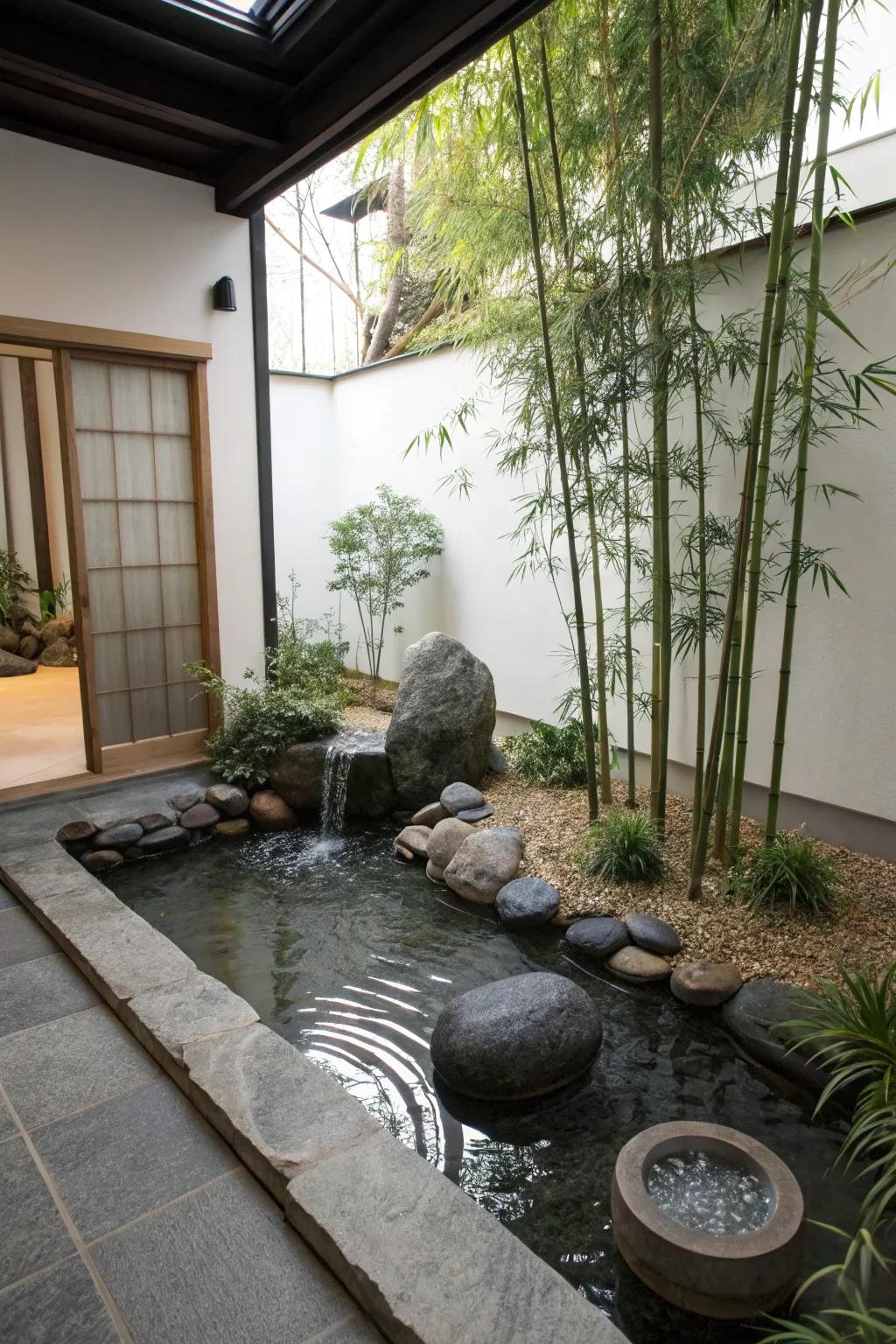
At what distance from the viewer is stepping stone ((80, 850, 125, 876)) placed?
156 inches

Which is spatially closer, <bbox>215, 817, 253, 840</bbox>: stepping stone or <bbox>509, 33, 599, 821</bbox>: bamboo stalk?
<bbox>509, 33, 599, 821</bbox>: bamboo stalk

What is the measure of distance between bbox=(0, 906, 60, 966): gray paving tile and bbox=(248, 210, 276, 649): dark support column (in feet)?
8.05

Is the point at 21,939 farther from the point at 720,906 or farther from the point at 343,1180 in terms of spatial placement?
the point at 720,906

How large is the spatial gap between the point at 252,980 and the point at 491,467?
3713 millimetres

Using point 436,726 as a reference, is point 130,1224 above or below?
below

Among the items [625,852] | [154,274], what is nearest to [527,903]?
[625,852]

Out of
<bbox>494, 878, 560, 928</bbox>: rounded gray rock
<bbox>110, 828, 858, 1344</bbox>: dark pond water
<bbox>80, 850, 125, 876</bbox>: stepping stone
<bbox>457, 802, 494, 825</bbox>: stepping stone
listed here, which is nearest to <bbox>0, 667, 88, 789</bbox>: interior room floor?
<bbox>80, 850, 125, 876</bbox>: stepping stone

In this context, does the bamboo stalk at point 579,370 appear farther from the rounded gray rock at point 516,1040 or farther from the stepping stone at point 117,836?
the stepping stone at point 117,836

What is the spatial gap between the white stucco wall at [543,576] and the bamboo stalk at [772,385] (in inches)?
24.7

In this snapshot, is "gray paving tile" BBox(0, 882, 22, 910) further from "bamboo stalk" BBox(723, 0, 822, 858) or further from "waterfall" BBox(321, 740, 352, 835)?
"bamboo stalk" BBox(723, 0, 822, 858)

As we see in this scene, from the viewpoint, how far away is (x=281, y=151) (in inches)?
161

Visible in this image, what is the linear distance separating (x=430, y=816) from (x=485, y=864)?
2.53 ft

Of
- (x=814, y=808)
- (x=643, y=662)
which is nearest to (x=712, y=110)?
(x=643, y=662)

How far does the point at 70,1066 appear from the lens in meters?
2.30
